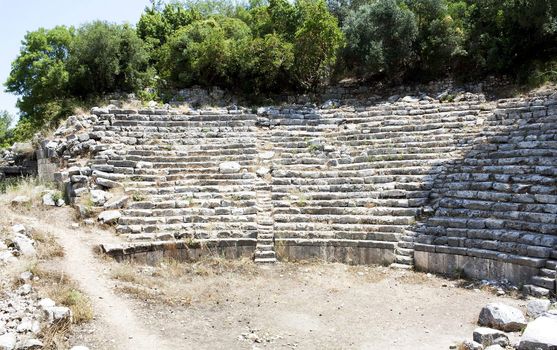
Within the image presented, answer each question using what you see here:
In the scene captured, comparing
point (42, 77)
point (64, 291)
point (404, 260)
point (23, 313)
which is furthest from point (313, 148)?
point (42, 77)

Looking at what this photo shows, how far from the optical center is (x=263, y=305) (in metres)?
9.16

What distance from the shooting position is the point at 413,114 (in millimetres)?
15883

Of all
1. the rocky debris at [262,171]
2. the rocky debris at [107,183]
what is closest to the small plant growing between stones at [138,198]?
the rocky debris at [107,183]

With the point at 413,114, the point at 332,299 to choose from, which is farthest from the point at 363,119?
the point at 332,299

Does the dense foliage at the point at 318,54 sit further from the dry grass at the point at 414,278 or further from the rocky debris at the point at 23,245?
the dry grass at the point at 414,278

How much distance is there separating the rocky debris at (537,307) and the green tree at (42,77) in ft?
51.6

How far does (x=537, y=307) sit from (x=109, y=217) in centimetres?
911

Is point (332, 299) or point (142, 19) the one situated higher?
point (142, 19)

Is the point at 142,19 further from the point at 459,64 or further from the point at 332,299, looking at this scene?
the point at 332,299

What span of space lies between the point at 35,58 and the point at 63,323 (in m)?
19.4

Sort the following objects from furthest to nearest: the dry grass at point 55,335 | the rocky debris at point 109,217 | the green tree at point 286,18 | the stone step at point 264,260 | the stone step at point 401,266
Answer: the green tree at point 286,18 < the rocky debris at point 109,217 < the stone step at point 264,260 < the stone step at point 401,266 < the dry grass at point 55,335

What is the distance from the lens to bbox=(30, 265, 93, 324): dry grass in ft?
25.9

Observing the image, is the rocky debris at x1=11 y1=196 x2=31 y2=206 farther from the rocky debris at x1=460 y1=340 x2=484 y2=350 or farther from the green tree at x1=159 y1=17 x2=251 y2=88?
the rocky debris at x1=460 y1=340 x2=484 y2=350

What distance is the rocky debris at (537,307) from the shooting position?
796cm
